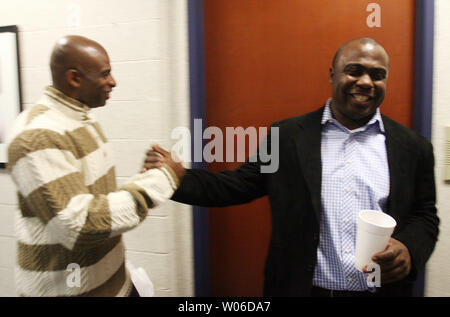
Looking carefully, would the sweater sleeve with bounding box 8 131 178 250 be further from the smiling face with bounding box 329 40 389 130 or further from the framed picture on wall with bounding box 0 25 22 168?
the framed picture on wall with bounding box 0 25 22 168

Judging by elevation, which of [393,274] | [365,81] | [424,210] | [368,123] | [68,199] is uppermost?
[365,81]

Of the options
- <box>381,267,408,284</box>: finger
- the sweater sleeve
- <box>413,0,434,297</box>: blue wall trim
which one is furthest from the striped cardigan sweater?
<box>413,0,434,297</box>: blue wall trim

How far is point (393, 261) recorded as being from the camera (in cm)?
91

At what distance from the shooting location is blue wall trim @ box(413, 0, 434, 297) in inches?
50.5

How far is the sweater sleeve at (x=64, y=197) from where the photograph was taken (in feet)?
2.42

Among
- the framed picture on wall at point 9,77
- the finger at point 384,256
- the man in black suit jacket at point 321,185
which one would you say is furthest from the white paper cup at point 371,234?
the framed picture on wall at point 9,77

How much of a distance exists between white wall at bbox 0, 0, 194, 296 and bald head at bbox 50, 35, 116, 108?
1.91 feet

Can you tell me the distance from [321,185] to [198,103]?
2.39 ft

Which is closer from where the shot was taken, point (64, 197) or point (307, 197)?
point (64, 197)

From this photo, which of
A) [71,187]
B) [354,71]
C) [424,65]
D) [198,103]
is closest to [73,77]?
[71,187]

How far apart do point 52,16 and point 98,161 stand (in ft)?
3.36

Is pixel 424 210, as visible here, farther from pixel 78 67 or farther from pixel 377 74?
pixel 78 67

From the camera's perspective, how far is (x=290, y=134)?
1103 mm
